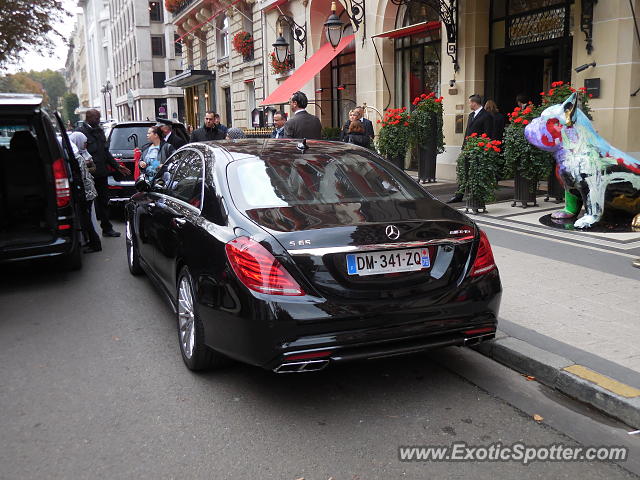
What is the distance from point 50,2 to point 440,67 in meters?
17.6

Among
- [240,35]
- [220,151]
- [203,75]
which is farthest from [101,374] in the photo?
[203,75]

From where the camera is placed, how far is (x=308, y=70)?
19359mm

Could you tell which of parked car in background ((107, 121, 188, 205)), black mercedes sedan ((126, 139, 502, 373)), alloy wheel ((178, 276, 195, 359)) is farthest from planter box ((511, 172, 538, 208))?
alloy wheel ((178, 276, 195, 359))

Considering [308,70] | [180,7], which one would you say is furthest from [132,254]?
[180,7]

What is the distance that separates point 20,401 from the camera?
157 inches

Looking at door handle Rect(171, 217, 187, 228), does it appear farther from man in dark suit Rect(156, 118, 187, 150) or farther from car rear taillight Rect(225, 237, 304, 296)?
man in dark suit Rect(156, 118, 187, 150)

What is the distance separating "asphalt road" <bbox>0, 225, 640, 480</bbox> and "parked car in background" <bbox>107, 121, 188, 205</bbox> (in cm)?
670

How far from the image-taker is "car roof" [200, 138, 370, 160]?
481 centimetres

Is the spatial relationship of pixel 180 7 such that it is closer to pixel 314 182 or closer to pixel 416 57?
pixel 416 57

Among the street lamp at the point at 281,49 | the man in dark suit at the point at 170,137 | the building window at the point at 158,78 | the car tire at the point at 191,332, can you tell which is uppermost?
the building window at the point at 158,78

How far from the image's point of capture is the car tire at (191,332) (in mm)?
4199

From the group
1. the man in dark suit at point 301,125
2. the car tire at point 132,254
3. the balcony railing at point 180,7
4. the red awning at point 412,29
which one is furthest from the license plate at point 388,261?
the balcony railing at point 180,7

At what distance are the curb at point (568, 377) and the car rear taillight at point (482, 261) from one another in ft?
2.41

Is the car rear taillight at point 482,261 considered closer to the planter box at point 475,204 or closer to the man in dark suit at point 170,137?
the planter box at point 475,204
